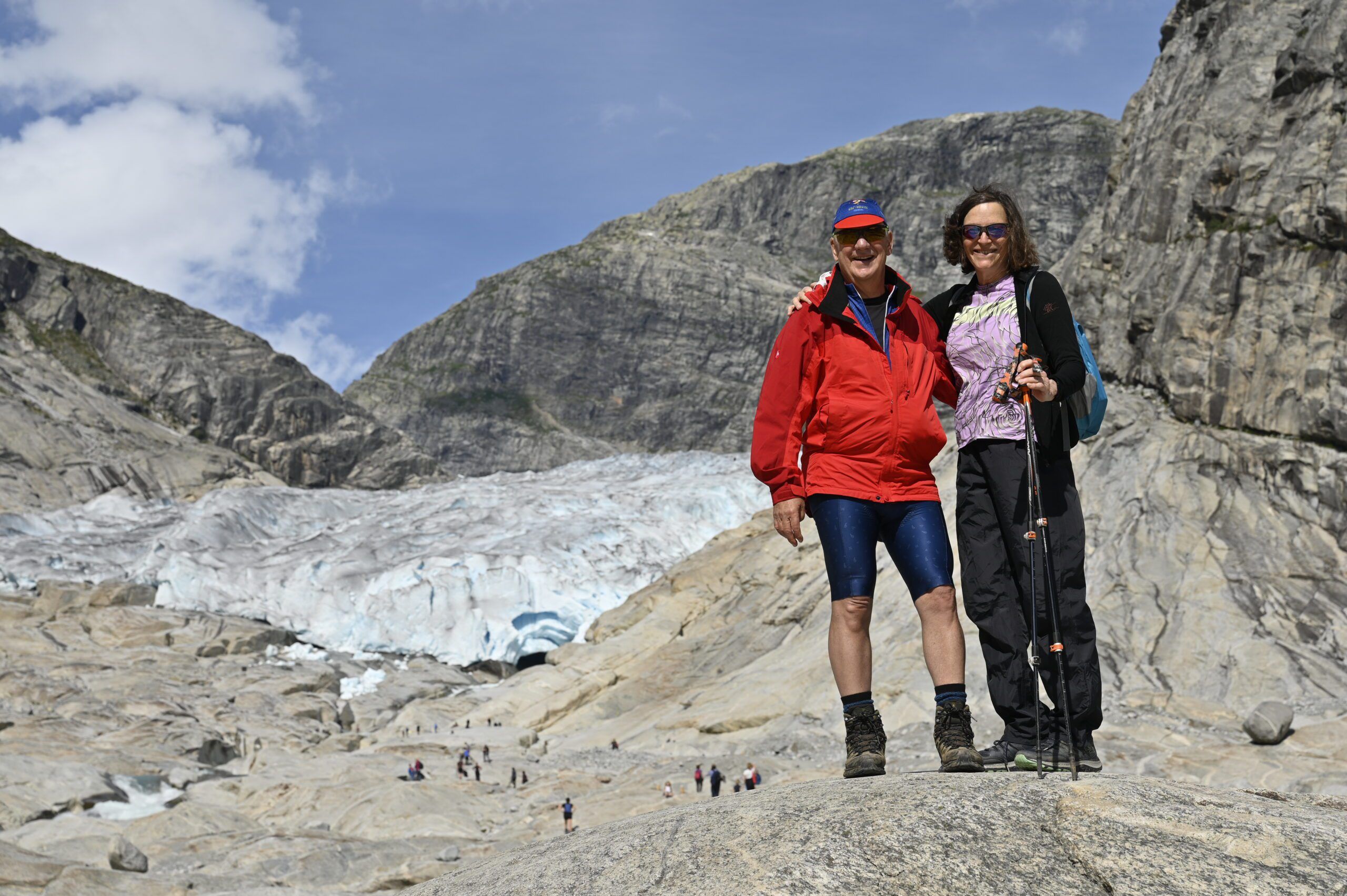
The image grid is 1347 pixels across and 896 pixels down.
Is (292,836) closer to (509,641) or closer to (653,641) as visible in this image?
(653,641)

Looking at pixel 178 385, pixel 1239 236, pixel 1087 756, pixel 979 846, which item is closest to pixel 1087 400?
pixel 1087 756

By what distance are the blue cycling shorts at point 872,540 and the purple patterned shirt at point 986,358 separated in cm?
49

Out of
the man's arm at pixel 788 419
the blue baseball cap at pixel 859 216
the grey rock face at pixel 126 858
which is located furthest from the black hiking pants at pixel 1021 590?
the grey rock face at pixel 126 858

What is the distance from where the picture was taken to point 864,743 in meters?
4.74

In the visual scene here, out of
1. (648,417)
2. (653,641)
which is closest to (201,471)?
(653,641)

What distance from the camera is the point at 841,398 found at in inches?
198

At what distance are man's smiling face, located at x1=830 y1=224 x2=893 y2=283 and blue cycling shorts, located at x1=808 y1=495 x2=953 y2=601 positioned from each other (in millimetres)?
1111

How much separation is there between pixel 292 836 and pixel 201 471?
66486 mm

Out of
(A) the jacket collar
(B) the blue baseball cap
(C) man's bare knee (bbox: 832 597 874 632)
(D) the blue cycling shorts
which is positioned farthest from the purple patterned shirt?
(C) man's bare knee (bbox: 832 597 874 632)

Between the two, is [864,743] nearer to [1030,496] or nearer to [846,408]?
[1030,496]

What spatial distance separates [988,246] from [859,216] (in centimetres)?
68

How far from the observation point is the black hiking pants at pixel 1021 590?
193 inches

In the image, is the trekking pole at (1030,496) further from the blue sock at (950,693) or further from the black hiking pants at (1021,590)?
the blue sock at (950,693)

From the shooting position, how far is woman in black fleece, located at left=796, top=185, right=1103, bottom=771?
490 cm
